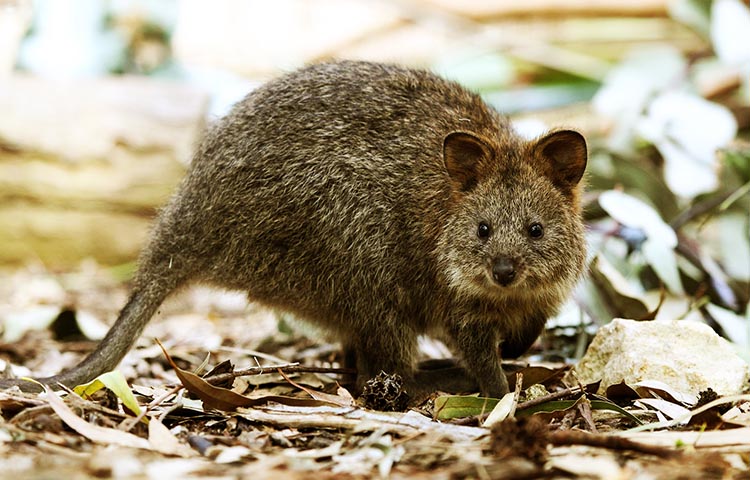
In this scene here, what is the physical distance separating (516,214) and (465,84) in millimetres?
5664

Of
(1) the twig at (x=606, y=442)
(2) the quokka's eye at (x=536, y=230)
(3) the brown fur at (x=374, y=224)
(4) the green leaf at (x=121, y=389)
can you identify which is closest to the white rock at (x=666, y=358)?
(3) the brown fur at (x=374, y=224)

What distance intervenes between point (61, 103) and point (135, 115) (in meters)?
0.75

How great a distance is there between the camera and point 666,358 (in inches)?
191

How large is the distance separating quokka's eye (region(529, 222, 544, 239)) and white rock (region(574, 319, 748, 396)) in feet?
2.12

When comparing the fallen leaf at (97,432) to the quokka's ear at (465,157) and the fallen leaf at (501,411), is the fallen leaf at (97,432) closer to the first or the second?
the fallen leaf at (501,411)

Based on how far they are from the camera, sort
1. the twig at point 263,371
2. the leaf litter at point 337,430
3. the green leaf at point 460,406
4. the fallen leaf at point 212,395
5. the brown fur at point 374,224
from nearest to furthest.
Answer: the leaf litter at point 337,430 → the fallen leaf at point 212,395 → the green leaf at point 460,406 → the twig at point 263,371 → the brown fur at point 374,224

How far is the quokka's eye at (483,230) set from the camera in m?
4.96

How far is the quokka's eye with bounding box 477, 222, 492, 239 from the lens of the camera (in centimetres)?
Result: 496

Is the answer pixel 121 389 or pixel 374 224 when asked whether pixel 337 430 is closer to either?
pixel 121 389

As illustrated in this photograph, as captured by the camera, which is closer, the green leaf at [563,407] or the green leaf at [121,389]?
the green leaf at [121,389]

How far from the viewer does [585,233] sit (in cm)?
532

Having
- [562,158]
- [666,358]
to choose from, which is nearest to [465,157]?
[562,158]

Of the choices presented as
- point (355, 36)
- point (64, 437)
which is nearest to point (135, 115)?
point (355, 36)

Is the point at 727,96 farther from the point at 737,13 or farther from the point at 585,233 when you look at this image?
the point at 585,233
